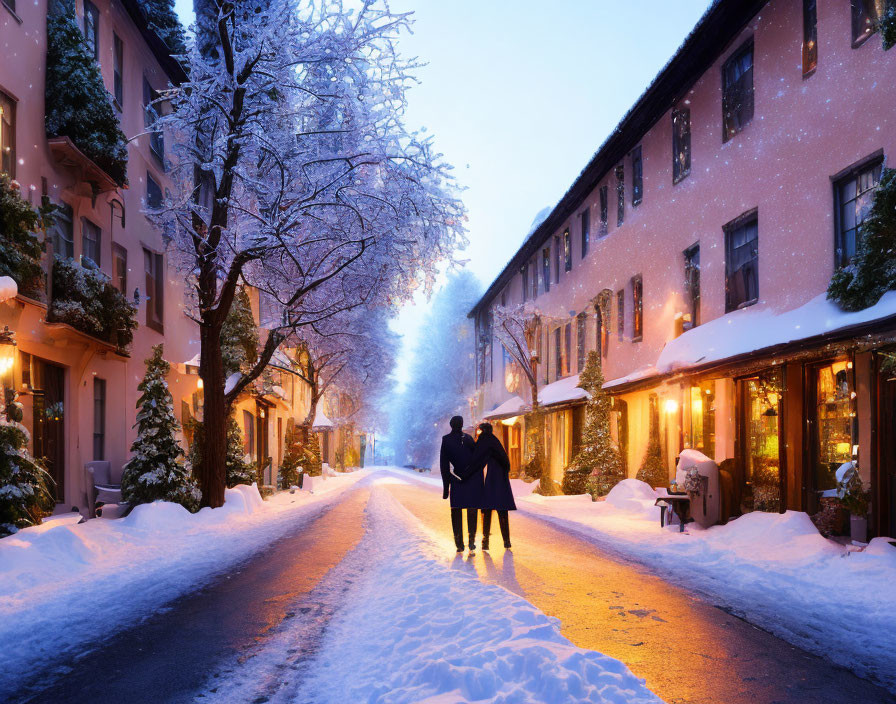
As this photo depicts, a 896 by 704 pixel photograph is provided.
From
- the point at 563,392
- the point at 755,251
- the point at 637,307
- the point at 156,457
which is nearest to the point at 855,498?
the point at 755,251

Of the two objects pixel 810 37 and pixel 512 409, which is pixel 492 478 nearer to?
pixel 810 37

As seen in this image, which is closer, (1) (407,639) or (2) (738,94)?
(1) (407,639)

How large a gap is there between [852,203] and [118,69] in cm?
1719

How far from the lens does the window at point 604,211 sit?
1085 inches

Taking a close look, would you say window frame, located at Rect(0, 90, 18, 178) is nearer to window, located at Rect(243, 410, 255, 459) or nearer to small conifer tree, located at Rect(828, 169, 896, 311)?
small conifer tree, located at Rect(828, 169, 896, 311)

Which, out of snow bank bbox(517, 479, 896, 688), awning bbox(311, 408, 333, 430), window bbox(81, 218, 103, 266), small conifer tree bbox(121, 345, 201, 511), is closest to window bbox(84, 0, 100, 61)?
window bbox(81, 218, 103, 266)

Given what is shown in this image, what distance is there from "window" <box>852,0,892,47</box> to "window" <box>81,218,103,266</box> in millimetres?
15514

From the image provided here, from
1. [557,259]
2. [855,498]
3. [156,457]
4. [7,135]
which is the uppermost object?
[557,259]

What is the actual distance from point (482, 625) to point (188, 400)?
2181 centimetres

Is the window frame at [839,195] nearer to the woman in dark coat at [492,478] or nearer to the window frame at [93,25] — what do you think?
the woman in dark coat at [492,478]

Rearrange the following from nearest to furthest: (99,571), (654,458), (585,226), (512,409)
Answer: (99,571), (654,458), (585,226), (512,409)

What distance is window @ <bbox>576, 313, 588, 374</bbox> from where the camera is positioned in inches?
1178

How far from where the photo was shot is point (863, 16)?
13.0 metres

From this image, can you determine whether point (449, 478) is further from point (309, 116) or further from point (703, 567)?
point (309, 116)
